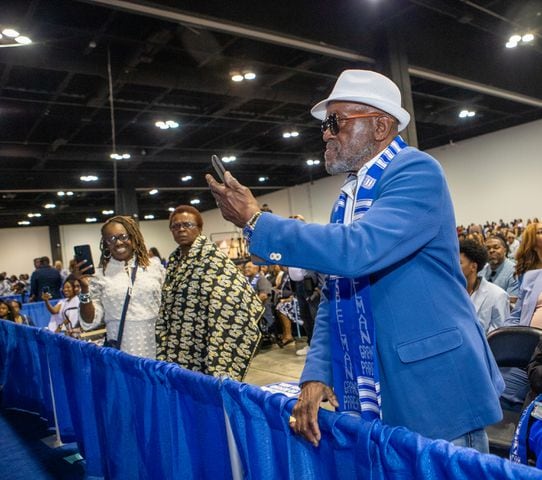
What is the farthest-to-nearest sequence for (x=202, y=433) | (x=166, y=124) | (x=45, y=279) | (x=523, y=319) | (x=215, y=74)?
1. (x=166, y=124)
2. (x=45, y=279)
3. (x=215, y=74)
4. (x=523, y=319)
5. (x=202, y=433)

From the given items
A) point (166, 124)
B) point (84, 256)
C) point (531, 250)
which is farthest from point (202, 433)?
point (166, 124)

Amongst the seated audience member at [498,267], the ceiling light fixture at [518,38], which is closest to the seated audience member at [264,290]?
the seated audience member at [498,267]

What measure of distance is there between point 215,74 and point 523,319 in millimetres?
7224

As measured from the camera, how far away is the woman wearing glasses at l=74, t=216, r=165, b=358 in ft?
10.9

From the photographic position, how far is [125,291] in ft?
11.0

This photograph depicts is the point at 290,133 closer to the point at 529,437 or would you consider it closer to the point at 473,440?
the point at 529,437

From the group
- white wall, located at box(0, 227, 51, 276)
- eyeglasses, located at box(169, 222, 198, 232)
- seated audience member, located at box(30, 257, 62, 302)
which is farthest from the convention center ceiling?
white wall, located at box(0, 227, 51, 276)

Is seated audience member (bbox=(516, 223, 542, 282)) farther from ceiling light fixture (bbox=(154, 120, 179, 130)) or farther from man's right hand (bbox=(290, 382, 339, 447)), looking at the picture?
ceiling light fixture (bbox=(154, 120, 179, 130))

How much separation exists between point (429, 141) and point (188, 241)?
627 inches

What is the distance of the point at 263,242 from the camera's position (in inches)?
44.8

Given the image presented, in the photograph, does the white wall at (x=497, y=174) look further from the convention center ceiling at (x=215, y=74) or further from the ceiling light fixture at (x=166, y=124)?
the ceiling light fixture at (x=166, y=124)

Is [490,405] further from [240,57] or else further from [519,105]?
[519,105]

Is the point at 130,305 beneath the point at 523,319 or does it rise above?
above

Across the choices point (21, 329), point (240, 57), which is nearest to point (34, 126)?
point (240, 57)
